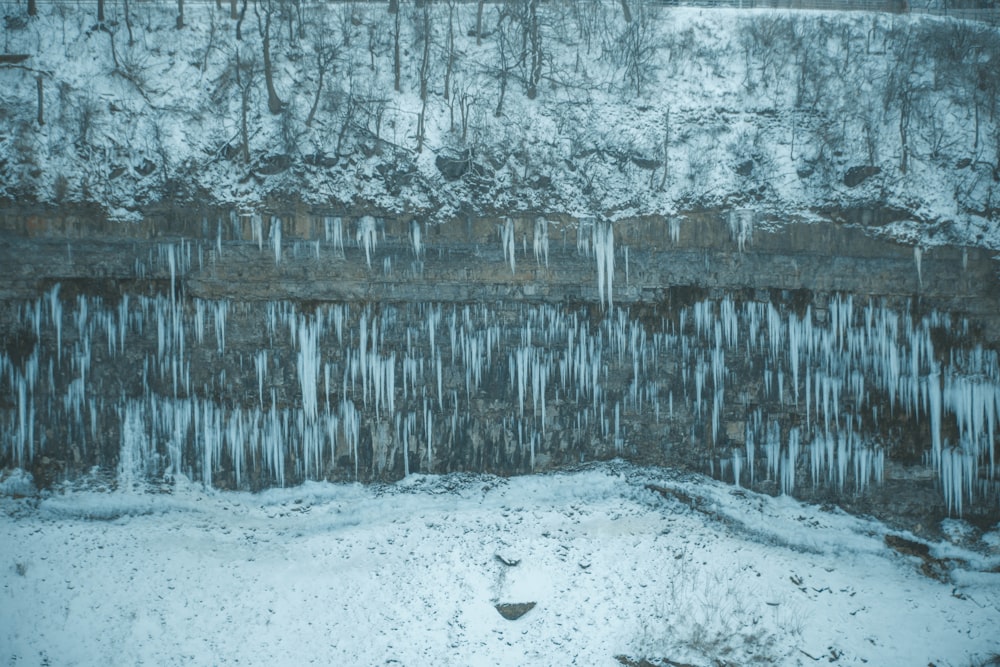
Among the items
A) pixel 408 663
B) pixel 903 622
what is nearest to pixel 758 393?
pixel 903 622

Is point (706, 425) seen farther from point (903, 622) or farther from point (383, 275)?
point (383, 275)

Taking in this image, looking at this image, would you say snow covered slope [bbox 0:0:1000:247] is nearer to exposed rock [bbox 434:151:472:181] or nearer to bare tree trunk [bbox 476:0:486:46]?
exposed rock [bbox 434:151:472:181]

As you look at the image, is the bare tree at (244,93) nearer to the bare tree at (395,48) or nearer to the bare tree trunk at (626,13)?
the bare tree at (395,48)

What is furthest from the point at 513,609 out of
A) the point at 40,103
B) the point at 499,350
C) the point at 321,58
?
the point at 40,103

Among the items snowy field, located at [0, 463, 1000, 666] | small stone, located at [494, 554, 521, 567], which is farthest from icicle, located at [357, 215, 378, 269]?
small stone, located at [494, 554, 521, 567]

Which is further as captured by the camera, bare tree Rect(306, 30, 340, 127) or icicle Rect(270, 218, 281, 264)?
bare tree Rect(306, 30, 340, 127)

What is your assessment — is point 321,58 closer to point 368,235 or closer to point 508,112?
point 508,112

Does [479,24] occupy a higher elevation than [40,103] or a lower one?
higher
